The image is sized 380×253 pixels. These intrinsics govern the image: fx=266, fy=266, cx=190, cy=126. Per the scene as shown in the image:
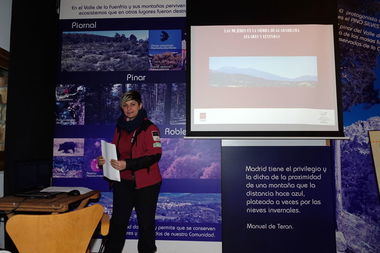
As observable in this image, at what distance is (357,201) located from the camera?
2451mm

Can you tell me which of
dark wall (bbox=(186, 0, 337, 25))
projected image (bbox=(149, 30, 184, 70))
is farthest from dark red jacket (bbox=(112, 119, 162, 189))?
dark wall (bbox=(186, 0, 337, 25))

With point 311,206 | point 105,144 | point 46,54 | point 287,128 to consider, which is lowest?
point 311,206

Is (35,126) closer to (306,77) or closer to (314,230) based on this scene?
(306,77)

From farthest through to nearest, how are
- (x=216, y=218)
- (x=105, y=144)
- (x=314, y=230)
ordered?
(x=216, y=218), (x=314, y=230), (x=105, y=144)

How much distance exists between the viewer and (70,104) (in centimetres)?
273

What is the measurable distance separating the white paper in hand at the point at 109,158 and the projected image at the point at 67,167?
1.69 feet

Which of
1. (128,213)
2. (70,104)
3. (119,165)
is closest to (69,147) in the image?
(70,104)

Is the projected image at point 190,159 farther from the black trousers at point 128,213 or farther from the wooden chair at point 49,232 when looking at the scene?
the wooden chair at point 49,232

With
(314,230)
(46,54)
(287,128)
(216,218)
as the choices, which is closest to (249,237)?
(216,218)

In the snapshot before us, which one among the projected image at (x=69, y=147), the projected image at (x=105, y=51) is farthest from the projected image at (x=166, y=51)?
the projected image at (x=69, y=147)

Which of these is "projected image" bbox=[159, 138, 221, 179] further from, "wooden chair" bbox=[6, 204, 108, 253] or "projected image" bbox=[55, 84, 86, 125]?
"wooden chair" bbox=[6, 204, 108, 253]

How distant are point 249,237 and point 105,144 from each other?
1.53 m

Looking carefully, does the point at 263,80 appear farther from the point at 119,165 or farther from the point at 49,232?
the point at 49,232

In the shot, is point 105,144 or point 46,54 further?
point 46,54
